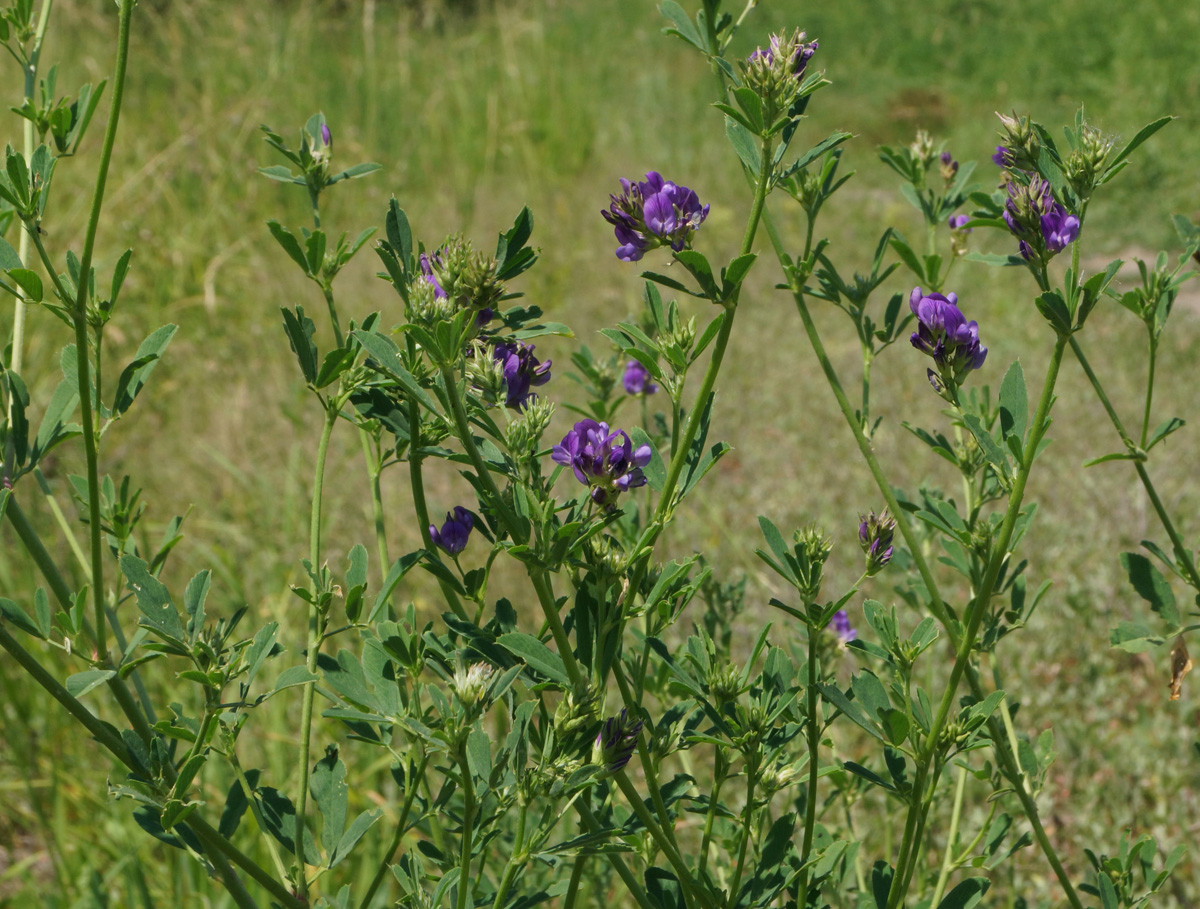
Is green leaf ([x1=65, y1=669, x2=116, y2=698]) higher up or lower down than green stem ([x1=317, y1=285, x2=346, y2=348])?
lower down

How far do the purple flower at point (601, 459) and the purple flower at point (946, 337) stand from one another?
0.80ft

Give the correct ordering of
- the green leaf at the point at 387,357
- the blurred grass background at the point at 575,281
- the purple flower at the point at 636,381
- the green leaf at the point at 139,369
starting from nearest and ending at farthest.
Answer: the green leaf at the point at 387,357
the green leaf at the point at 139,369
the purple flower at the point at 636,381
the blurred grass background at the point at 575,281

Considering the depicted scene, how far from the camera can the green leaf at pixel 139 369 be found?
34.9 inches

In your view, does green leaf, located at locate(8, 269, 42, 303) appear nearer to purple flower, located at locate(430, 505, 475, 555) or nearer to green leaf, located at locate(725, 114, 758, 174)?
purple flower, located at locate(430, 505, 475, 555)

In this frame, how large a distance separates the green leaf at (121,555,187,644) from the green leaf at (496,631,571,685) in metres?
0.26

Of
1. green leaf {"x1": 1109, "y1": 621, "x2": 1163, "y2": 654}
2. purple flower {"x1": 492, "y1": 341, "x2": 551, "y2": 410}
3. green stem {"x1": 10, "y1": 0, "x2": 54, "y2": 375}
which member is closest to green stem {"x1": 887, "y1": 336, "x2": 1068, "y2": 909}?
green leaf {"x1": 1109, "y1": 621, "x2": 1163, "y2": 654}

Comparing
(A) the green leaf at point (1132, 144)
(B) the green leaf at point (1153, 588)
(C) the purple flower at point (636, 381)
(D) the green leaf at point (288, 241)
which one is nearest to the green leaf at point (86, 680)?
(D) the green leaf at point (288, 241)

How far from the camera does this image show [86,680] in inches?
31.2

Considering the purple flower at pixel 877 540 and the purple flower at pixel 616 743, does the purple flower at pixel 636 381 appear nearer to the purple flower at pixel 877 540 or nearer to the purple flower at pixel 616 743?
the purple flower at pixel 877 540

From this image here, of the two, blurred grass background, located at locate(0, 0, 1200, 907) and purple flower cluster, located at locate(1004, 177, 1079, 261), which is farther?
blurred grass background, located at locate(0, 0, 1200, 907)

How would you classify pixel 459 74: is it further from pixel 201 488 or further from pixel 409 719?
pixel 409 719

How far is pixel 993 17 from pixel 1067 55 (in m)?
1.34

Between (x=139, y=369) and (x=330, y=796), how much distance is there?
407mm

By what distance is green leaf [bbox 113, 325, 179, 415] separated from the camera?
0.89 meters
